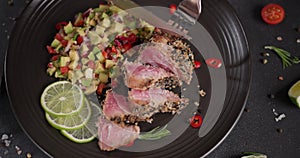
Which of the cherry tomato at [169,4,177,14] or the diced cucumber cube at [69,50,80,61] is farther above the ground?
the cherry tomato at [169,4,177,14]

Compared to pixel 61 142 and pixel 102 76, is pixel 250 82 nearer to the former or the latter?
pixel 102 76

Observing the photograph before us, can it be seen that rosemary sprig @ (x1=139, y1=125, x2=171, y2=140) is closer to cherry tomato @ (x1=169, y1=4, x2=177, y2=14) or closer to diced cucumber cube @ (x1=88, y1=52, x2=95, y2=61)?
diced cucumber cube @ (x1=88, y1=52, x2=95, y2=61)

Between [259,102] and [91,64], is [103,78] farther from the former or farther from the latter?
[259,102]

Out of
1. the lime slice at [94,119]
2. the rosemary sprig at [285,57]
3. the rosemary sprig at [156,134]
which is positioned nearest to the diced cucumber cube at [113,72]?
the lime slice at [94,119]

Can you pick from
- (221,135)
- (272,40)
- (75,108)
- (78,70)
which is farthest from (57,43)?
(272,40)

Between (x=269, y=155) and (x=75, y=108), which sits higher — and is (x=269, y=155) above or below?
below

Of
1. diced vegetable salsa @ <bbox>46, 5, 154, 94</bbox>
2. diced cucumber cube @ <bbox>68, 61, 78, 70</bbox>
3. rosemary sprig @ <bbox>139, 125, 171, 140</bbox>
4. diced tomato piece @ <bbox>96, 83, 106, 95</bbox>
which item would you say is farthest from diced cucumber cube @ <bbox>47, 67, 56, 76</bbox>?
rosemary sprig @ <bbox>139, 125, 171, 140</bbox>
